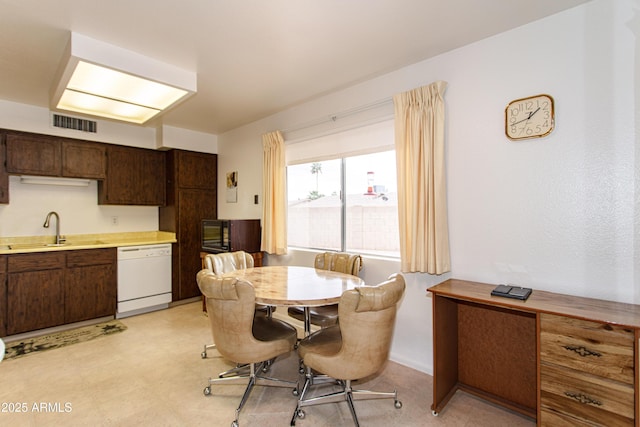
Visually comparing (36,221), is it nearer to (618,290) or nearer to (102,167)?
(102,167)

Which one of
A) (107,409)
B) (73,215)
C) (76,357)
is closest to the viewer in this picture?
(107,409)

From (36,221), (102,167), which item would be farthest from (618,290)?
(36,221)

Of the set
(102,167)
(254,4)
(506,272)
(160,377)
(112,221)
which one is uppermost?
(254,4)

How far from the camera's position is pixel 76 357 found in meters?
2.84

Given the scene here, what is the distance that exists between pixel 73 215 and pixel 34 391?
8.19 feet

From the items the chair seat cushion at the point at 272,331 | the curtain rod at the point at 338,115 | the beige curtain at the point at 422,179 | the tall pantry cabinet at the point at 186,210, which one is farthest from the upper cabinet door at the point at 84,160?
the beige curtain at the point at 422,179

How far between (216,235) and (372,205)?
2.20 m

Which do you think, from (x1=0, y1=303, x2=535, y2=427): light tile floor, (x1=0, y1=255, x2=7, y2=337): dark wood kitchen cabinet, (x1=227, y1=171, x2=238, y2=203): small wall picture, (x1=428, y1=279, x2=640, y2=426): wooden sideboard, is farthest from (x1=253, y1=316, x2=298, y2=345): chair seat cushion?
(x1=0, y1=255, x2=7, y2=337): dark wood kitchen cabinet

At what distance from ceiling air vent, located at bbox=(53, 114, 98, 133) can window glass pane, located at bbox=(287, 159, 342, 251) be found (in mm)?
2700

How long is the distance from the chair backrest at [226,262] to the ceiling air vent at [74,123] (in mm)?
2683

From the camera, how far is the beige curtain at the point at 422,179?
240 cm

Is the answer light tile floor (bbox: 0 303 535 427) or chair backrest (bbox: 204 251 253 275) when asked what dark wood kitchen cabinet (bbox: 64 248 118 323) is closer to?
light tile floor (bbox: 0 303 535 427)

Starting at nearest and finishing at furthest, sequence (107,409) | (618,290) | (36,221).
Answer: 1. (618,290)
2. (107,409)
3. (36,221)

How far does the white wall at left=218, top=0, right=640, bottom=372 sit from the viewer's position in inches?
69.9
